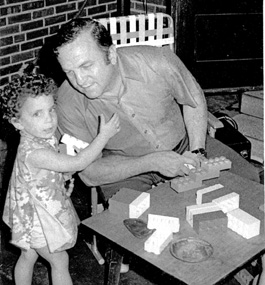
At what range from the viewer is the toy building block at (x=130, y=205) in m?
2.32

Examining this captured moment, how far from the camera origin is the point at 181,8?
4.63m

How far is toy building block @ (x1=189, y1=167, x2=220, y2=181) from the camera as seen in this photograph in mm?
2506

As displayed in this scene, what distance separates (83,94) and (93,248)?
103 cm

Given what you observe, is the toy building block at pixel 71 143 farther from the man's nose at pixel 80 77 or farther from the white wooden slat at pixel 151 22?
the white wooden slat at pixel 151 22

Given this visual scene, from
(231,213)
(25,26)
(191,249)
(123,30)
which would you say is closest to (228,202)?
(231,213)

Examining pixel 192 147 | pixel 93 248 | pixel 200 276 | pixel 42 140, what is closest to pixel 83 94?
pixel 42 140

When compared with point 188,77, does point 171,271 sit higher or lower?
lower

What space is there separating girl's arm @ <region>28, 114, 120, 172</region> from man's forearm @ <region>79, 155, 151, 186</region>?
0.35 metres

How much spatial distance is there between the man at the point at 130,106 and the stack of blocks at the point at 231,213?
0.35 meters

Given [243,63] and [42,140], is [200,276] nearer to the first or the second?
[42,140]

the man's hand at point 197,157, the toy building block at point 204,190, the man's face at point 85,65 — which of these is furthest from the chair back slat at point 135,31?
the toy building block at point 204,190

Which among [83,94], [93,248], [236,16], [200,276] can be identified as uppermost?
[236,16]

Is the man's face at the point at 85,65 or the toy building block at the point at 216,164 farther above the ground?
the man's face at the point at 85,65

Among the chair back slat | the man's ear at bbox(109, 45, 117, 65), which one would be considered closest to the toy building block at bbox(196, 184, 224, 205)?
the man's ear at bbox(109, 45, 117, 65)
